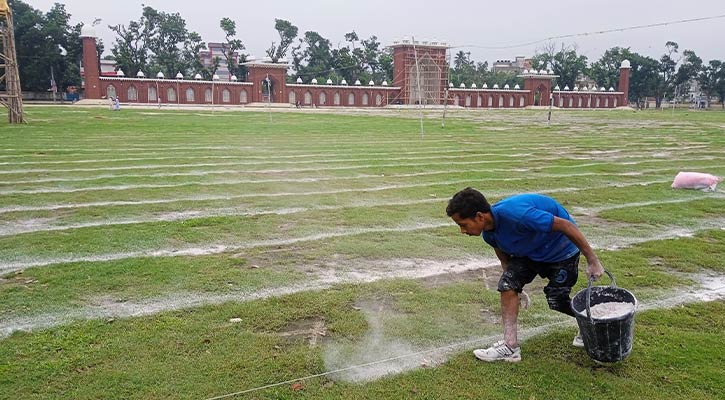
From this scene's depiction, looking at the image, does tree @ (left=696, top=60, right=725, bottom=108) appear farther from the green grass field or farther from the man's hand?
the man's hand

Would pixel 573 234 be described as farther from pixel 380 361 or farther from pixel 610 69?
pixel 610 69

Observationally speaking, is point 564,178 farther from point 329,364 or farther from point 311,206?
point 329,364

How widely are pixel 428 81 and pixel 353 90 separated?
9.96 metres

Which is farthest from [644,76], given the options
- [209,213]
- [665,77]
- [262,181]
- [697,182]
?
[209,213]

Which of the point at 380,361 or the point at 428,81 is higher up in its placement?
the point at 428,81

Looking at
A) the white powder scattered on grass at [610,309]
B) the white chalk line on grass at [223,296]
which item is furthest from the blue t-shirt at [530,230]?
the white chalk line on grass at [223,296]

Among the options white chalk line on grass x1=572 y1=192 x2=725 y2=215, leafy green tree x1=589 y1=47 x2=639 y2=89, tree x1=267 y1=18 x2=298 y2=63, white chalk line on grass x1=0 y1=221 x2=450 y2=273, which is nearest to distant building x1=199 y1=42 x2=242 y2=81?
tree x1=267 y1=18 x2=298 y2=63

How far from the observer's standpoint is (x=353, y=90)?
264ft

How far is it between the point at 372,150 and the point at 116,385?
14.0m

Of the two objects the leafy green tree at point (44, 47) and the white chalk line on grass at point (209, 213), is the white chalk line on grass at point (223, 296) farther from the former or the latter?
the leafy green tree at point (44, 47)

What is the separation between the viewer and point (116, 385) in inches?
146

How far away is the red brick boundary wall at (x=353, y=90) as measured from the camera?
6812 cm

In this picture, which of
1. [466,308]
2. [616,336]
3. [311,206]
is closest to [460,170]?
[311,206]

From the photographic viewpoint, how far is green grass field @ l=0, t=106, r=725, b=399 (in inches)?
151
